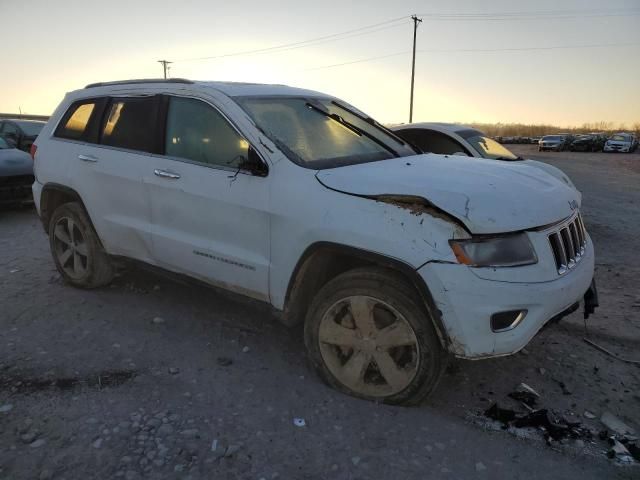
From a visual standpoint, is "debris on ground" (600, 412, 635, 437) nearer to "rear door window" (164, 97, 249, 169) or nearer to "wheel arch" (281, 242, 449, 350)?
"wheel arch" (281, 242, 449, 350)

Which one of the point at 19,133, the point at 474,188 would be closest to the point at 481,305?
the point at 474,188

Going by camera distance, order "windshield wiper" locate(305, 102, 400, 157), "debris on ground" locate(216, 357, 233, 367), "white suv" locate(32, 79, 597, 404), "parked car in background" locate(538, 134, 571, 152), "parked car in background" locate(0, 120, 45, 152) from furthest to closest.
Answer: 1. "parked car in background" locate(538, 134, 571, 152)
2. "parked car in background" locate(0, 120, 45, 152)
3. "windshield wiper" locate(305, 102, 400, 157)
4. "debris on ground" locate(216, 357, 233, 367)
5. "white suv" locate(32, 79, 597, 404)

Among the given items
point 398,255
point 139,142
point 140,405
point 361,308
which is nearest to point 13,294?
point 139,142

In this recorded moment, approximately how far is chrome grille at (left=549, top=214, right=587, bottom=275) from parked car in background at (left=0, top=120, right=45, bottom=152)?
11869 millimetres

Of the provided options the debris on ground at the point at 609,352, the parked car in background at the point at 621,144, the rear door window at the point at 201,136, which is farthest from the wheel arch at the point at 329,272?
the parked car in background at the point at 621,144

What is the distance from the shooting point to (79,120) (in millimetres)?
4578

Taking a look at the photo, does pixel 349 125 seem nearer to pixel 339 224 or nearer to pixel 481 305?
pixel 339 224

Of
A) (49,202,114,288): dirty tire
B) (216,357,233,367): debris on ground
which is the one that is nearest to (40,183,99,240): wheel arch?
(49,202,114,288): dirty tire

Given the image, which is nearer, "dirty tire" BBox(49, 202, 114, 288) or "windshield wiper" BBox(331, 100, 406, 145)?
"windshield wiper" BBox(331, 100, 406, 145)

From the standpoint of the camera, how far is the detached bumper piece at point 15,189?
28.1 ft

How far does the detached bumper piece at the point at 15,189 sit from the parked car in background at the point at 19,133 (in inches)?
133

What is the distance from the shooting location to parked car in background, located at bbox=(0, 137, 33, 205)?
854cm

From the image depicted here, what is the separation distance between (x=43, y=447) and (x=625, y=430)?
3086 millimetres

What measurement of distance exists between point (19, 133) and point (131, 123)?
939 cm
